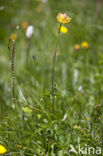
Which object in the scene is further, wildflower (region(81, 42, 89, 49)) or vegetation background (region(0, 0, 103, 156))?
wildflower (region(81, 42, 89, 49))

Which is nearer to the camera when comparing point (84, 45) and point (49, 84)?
point (49, 84)

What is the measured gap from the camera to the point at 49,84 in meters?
2.10

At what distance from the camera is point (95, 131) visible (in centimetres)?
141

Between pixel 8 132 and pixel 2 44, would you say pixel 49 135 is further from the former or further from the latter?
pixel 2 44

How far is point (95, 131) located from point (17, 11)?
9.56ft

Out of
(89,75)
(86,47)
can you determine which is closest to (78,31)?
(86,47)

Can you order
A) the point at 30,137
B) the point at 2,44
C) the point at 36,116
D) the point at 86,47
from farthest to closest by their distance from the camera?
1. the point at 2,44
2. the point at 86,47
3. the point at 36,116
4. the point at 30,137

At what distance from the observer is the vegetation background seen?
4.45ft

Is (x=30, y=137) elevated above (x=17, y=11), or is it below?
below

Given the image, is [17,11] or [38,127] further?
[17,11]

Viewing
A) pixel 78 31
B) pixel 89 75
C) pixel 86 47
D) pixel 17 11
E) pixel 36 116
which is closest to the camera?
pixel 36 116

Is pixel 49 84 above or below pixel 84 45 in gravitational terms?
below

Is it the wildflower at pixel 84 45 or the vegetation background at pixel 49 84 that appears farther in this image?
the wildflower at pixel 84 45

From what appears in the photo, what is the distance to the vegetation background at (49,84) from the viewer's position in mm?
1356
